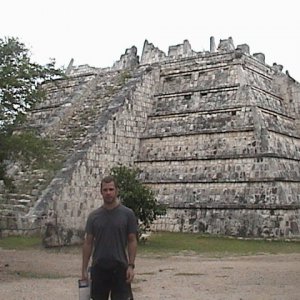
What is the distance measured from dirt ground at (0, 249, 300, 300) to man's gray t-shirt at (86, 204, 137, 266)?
3.15m

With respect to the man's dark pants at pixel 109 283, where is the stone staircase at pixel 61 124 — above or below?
above

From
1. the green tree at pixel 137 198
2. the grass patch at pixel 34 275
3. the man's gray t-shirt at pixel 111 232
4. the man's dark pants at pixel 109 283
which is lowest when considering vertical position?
the grass patch at pixel 34 275

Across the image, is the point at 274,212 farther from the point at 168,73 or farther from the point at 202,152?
the point at 168,73

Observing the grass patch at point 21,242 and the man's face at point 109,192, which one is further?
the grass patch at point 21,242

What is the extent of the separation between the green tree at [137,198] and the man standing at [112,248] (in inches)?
422

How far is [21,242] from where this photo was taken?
16328mm

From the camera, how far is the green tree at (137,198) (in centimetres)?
1669

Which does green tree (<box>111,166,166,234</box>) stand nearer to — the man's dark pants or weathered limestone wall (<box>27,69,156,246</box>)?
weathered limestone wall (<box>27,69,156,246</box>)

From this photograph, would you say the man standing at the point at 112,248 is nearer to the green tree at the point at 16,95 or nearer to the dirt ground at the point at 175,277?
the dirt ground at the point at 175,277

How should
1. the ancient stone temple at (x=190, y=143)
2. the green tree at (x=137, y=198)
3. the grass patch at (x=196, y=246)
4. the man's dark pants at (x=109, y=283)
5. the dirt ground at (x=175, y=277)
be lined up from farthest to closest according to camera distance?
1. the ancient stone temple at (x=190, y=143)
2. the green tree at (x=137, y=198)
3. the grass patch at (x=196, y=246)
4. the dirt ground at (x=175, y=277)
5. the man's dark pants at (x=109, y=283)

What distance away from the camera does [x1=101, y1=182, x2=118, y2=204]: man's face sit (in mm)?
5871

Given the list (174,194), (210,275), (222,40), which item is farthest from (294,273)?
(222,40)

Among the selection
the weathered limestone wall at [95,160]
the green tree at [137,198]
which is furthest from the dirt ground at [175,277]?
the weathered limestone wall at [95,160]

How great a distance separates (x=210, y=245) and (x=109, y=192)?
38.0ft
